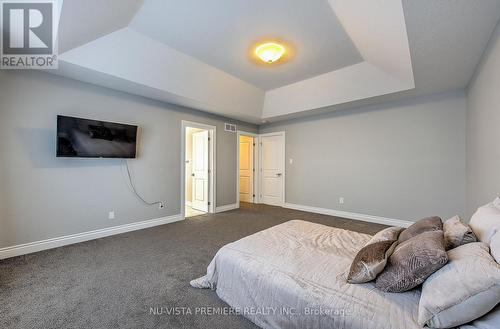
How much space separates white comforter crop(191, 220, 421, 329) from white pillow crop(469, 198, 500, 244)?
56 centimetres

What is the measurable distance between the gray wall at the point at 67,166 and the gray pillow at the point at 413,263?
12.7 feet

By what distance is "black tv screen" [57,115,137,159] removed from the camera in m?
2.88

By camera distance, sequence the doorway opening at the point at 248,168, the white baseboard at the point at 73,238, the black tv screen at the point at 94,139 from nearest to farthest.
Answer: the white baseboard at the point at 73,238
the black tv screen at the point at 94,139
the doorway opening at the point at 248,168

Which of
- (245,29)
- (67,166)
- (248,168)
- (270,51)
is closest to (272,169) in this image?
(248,168)

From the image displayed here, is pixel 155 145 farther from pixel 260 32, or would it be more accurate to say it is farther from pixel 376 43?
pixel 376 43

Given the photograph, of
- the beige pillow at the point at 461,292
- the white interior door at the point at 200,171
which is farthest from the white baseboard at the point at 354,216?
the beige pillow at the point at 461,292

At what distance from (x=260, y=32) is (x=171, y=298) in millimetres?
3147

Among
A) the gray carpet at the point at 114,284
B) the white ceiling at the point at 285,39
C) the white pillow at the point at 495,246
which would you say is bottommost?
the gray carpet at the point at 114,284

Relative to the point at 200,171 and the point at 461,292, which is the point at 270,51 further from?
the point at 200,171

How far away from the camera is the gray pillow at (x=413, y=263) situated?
3.54 feet

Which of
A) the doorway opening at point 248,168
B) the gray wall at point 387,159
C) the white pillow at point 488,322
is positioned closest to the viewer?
the white pillow at point 488,322

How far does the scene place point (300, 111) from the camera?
15.4 ft

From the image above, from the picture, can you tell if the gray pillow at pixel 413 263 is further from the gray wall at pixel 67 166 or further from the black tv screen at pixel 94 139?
the gray wall at pixel 67 166

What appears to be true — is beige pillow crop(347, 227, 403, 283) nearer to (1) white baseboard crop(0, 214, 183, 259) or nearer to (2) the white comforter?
(2) the white comforter
